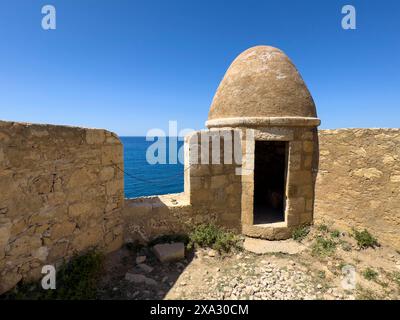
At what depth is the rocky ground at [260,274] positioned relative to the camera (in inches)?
135

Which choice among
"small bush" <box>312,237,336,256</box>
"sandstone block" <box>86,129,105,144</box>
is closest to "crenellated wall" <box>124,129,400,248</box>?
"small bush" <box>312,237,336,256</box>

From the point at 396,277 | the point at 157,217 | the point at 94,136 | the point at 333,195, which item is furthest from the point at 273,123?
the point at 94,136

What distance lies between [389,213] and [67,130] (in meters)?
5.68

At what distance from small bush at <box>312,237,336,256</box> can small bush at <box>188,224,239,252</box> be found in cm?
156

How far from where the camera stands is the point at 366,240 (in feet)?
14.6

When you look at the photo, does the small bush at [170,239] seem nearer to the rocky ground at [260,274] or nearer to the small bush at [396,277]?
the rocky ground at [260,274]

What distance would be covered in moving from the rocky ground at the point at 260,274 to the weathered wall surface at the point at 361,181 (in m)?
0.43

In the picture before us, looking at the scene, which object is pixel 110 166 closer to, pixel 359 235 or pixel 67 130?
pixel 67 130

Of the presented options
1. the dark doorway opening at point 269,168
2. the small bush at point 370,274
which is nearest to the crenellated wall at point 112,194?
the small bush at point 370,274

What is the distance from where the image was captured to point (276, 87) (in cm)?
518

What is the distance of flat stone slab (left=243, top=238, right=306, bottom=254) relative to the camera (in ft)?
15.4

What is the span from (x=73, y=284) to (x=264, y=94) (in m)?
4.89
